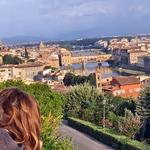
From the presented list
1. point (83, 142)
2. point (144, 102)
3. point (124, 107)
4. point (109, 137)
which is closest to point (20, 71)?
point (124, 107)

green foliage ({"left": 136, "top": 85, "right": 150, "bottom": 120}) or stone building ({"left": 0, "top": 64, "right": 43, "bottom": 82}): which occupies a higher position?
green foliage ({"left": 136, "top": 85, "right": 150, "bottom": 120})

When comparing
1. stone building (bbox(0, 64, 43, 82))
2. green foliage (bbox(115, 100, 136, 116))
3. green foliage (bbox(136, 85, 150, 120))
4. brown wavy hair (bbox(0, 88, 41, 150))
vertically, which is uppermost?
brown wavy hair (bbox(0, 88, 41, 150))

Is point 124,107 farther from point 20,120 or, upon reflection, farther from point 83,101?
point 20,120

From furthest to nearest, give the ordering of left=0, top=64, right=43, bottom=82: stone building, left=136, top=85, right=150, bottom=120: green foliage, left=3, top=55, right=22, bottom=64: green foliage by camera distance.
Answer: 1. left=3, top=55, right=22, bottom=64: green foliage
2. left=0, top=64, right=43, bottom=82: stone building
3. left=136, top=85, right=150, bottom=120: green foliage

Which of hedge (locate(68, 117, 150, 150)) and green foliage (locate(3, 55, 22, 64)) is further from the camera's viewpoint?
green foliage (locate(3, 55, 22, 64))

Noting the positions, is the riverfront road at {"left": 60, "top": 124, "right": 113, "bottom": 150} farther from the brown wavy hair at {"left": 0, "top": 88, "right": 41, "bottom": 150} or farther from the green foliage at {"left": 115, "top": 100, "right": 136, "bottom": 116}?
the brown wavy hair at {"left": 0, "top": 88, "right": 41, "bottom": 150}

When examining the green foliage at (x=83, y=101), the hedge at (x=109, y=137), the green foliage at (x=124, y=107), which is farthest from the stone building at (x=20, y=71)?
the hedge at (x=109, y=137)

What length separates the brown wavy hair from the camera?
72.7 inches

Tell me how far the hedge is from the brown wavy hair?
10.8 meters

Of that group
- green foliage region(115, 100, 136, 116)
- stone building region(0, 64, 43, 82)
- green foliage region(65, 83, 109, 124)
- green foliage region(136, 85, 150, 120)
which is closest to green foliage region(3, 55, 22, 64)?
stone building region(0, 64, 43, 82)

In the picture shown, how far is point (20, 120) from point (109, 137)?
14.6 m

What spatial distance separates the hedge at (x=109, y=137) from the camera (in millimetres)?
13412

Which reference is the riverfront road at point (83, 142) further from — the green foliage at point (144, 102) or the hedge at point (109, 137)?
the green foliage at point (144, 102)

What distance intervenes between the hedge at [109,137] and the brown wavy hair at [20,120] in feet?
35.5
